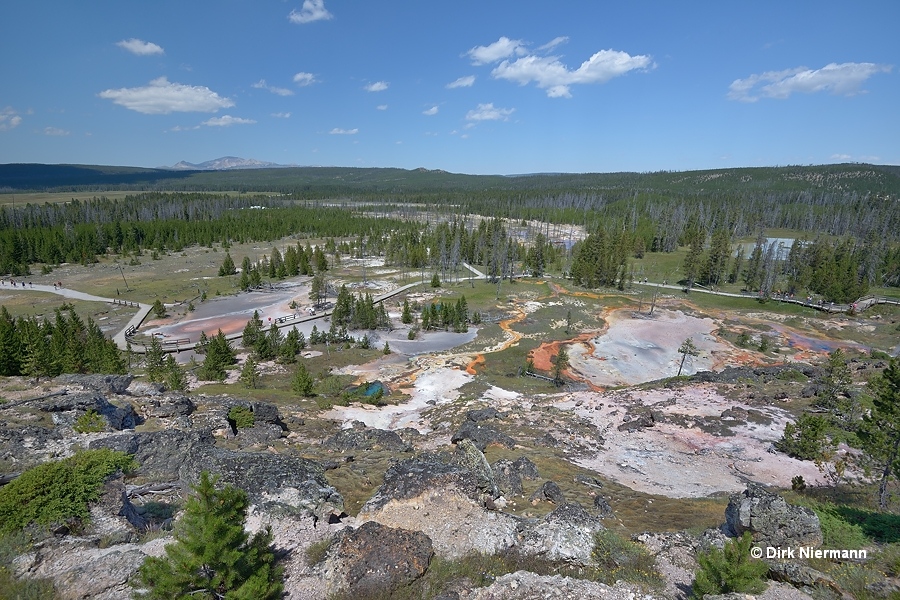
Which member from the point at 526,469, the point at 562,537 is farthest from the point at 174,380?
the point at 562,537

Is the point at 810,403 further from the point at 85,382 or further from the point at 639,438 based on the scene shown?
the point at 85,382

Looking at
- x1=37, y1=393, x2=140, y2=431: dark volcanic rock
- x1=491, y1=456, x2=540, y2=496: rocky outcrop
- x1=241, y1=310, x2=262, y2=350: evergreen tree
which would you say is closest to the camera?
x1=491, y1=456, x2=540, y2=496: rocky outcrop

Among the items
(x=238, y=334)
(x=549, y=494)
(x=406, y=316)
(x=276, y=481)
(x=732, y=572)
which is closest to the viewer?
(x=732, y=572)

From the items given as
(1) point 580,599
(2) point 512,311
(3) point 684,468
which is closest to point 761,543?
(1) point 580,599

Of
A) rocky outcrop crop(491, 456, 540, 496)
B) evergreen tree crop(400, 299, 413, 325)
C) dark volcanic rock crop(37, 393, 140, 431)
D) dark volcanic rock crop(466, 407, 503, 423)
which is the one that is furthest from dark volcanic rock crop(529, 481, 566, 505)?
evergreen tree crop(400, 299, 413, 325)

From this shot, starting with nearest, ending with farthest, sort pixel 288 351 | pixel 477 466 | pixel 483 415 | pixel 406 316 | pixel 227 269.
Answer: pixel 477 466 → pixel 483 415 → pixel 288 351 → pixel 406 316 → pixel 227 269

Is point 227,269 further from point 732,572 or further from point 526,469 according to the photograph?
point 732,572

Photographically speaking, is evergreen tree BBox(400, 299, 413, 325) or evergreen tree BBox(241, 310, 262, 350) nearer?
evergreen tree BBox(241, 310, 262, 350)

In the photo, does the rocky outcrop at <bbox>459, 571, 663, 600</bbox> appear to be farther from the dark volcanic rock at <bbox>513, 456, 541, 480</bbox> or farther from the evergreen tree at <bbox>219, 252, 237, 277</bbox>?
the evergreen tree at <bbox>219, 252, 237, 277</bbox>
